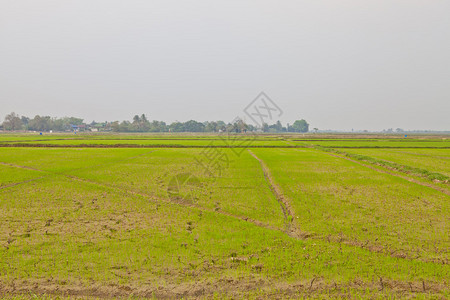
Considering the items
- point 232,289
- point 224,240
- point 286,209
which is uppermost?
point 286,209

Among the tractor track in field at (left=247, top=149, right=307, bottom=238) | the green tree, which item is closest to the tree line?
the green tree

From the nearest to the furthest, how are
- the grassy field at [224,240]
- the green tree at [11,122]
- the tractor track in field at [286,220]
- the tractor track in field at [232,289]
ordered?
the tractor track in field at [232,289], the grassy field at [224,240], the tractor track in field at [286,220], the green tree at [11,122]

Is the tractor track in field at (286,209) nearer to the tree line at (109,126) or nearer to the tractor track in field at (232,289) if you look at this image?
the tractor track in field at (232,289)

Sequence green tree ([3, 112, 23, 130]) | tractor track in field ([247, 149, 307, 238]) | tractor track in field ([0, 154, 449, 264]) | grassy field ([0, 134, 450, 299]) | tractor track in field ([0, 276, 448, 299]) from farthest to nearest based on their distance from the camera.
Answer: green tree ([3, 112, 23, 130]) < tractor track in field ([247, 149, 307, 238]) < tractor track in field ([0, 154, 449, 264]) < grassy field ([0, 134, 450, 299]) < tractor track in field ([0, 276, 448, 299])

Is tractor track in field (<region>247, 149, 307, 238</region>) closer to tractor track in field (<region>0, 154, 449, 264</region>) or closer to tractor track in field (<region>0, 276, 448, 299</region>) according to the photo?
tractor track in field (<region>0, 154, 449, 264</region>)

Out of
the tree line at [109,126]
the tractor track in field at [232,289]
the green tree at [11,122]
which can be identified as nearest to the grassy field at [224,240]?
the tractor track in field at [232,289]

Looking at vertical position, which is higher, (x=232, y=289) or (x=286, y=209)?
(x=286, y=209)

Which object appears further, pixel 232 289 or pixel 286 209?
pixel 286 209

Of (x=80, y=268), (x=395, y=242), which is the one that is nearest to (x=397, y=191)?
(x=395, y=242)

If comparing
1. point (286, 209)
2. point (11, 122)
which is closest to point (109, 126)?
point (11, 122)

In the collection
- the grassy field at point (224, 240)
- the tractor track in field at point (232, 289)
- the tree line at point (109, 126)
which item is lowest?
the tractor track in field at point (232, 289)

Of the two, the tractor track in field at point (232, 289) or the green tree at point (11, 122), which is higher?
the green tree at point (11, 122)

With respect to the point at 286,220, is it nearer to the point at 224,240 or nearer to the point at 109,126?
the point at 224,240

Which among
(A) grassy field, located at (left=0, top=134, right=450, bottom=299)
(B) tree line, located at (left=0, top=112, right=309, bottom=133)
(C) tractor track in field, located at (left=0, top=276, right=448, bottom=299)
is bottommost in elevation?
(C) tractor track in field, located at (left=0, top=276, right=448, bottom=299)
